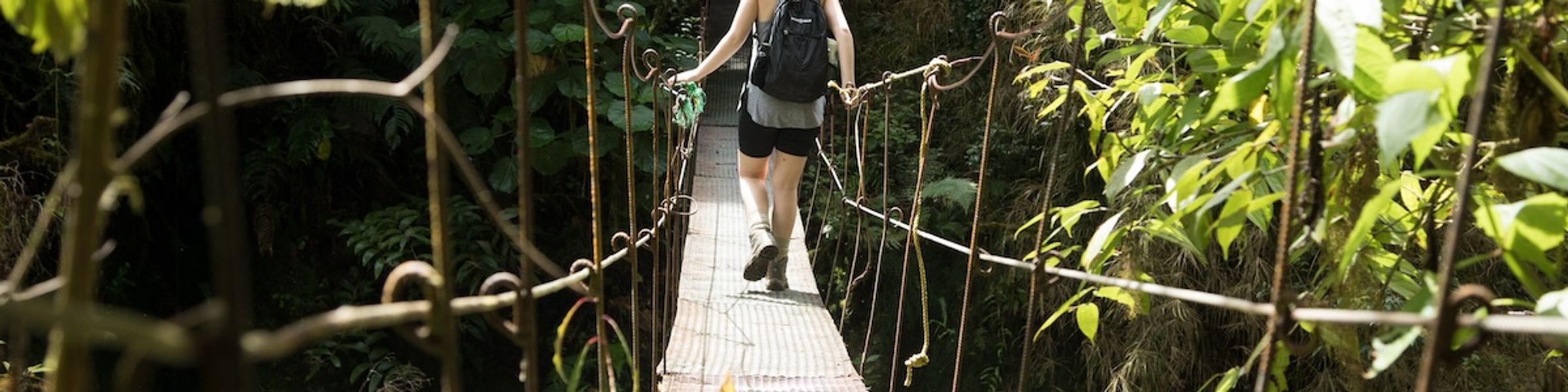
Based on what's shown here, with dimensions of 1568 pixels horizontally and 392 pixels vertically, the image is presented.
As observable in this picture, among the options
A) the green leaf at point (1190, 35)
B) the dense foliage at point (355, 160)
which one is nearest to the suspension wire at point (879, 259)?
the dense foliage at point (355, 160)

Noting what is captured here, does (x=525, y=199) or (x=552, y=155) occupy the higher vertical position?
(x=525, y=199)

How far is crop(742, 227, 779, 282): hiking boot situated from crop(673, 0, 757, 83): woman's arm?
314mm

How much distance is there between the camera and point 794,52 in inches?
85.4

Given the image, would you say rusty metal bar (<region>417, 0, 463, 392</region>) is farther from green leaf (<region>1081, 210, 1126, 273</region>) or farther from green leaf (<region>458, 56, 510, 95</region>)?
green leaf (<region>458, 56, 510, 95</region>)

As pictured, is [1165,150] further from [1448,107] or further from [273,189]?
[273,189]

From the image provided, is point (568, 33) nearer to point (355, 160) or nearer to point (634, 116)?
point (634, 116)

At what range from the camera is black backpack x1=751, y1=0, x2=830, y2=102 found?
214cm

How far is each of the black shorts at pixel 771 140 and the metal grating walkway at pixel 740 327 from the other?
0.27 metres

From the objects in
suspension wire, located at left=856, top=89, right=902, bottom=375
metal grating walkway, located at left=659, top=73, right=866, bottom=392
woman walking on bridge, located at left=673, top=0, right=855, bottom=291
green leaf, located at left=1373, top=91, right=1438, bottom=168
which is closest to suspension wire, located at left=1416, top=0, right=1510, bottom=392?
green leaf, located at left=1373, top=91, right=1438, bottom=168

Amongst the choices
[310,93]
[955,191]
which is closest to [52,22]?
[310,93]

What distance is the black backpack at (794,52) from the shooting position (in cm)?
214

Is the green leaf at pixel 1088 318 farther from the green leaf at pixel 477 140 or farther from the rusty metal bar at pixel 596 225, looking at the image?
the green leaf at pixel 477 140

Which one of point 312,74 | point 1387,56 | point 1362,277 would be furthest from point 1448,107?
point 312,74

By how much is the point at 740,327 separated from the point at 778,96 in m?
0.46
